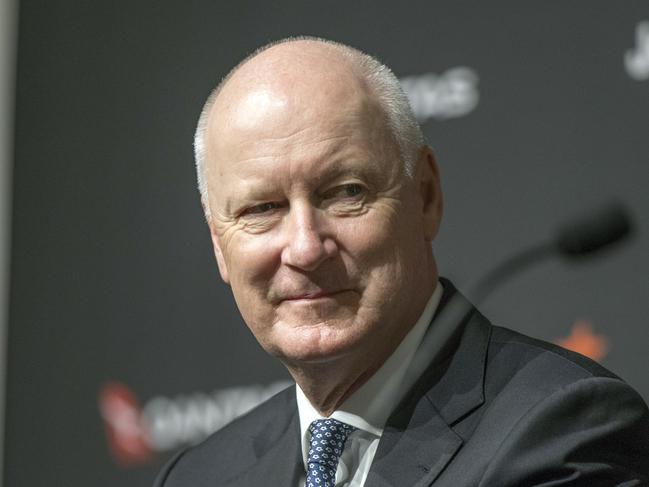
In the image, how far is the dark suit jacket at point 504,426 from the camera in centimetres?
196

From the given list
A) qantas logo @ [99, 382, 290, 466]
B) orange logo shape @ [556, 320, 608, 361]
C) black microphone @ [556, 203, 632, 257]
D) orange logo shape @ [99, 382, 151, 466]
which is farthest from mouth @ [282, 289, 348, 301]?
orange logo shape @ [99, 382, 151, 466]

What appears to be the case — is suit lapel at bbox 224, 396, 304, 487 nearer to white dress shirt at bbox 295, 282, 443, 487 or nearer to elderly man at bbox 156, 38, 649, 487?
elderly man at bbox 156, 38, 649, 487

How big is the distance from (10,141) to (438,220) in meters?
2.22

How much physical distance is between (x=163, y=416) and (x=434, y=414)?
5.52 feet

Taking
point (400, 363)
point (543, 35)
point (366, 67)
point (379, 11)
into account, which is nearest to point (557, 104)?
point (543, 35)

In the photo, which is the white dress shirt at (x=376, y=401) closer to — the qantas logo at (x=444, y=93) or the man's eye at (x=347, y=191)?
the man's eye at (x=347, y=191)

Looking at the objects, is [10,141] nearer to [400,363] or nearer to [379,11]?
A: [379,11]

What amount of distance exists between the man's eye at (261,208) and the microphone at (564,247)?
15.7 inches

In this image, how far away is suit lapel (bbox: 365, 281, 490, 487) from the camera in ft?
7.07

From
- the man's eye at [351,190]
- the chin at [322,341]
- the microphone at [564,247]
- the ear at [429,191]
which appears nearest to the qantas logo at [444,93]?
the microphone at [564,247]

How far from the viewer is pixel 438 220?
97.3 inches

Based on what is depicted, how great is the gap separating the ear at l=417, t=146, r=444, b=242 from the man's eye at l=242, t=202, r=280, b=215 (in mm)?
313

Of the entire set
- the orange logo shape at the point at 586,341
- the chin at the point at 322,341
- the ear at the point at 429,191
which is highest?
the ear at the point at 429,191

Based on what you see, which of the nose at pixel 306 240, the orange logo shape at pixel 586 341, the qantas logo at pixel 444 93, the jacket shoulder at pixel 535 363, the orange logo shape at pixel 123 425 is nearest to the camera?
the jacket shoulder at pixel 535 363
